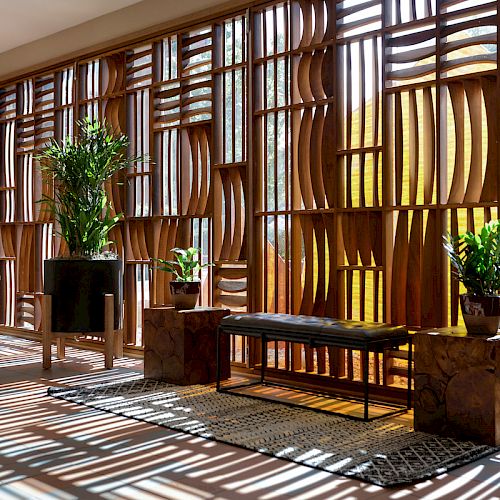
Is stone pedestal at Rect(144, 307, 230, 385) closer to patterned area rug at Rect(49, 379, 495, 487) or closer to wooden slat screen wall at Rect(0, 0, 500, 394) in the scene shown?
patterned area rug at Rect(49, 379, 495, 487)

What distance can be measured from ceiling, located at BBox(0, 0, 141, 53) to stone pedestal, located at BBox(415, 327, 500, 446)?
411 centimetres

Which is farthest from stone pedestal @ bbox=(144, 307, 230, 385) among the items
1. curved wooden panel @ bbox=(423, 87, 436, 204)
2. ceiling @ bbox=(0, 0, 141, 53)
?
ceiling @ bbox=(0, 0, 141, 53)

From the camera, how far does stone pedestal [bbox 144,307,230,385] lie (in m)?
5.09

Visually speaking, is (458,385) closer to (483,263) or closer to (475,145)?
(483,263)

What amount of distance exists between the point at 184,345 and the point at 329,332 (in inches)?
48.9

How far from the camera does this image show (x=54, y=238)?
7391mm

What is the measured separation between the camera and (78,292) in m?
5.75

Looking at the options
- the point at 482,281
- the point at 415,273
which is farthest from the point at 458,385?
the point at 415,273

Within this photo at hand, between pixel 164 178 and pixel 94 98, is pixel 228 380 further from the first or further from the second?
pixel 94 98

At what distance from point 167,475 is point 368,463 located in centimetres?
87

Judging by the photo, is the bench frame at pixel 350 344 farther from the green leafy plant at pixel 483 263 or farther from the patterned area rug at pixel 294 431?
the green leafy plant at pixel 483 263

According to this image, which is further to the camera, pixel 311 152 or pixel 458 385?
pixel 311 152

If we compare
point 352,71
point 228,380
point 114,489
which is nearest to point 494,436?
point 114,489

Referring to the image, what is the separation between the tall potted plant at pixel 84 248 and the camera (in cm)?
575
